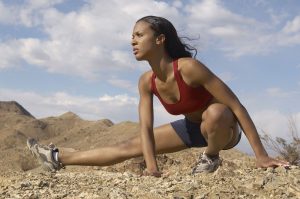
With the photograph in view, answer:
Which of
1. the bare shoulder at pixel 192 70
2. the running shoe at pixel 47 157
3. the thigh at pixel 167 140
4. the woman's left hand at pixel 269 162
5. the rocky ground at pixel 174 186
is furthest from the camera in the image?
→ the running shoe at pixel 47 157

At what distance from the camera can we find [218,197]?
3.03 m

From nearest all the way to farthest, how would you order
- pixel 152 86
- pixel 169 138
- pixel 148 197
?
1. pixel 148 197
2. pixel 152 86
3. pixel 169 138

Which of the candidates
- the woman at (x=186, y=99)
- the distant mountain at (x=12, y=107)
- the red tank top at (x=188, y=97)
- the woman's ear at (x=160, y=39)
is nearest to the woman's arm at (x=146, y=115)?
the woman at (x=186, y=99)

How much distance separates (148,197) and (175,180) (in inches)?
15.8

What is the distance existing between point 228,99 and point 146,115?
2.40 feet

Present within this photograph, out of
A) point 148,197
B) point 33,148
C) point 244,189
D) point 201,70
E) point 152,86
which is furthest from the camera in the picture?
point 33,148

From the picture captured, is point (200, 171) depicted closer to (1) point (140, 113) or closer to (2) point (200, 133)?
(2) point (200, 133)

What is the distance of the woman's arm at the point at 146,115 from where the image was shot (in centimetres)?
419

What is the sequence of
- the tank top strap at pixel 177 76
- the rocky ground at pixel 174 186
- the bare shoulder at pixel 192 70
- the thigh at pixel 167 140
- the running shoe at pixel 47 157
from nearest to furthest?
1. the rocky ground at pixel 174 186
2. the bare shoulder at pixel 192 70
3. the tank top strap at pixel 177 76
4. the thigh at pixel 167 140
5. the running shoe at pixel 47 157

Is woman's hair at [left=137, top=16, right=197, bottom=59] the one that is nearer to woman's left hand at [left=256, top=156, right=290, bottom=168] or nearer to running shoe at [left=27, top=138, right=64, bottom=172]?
woman's left hand at [left=256, top=156, right=290, bottom=168]

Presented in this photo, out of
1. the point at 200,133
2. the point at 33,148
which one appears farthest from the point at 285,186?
the point at 33,148

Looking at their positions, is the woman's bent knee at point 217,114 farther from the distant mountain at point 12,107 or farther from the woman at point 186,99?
the distant mountain at point 12,107

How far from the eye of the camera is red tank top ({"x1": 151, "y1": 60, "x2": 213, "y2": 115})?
3949 mm

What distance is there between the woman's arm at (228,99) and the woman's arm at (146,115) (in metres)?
0.53
